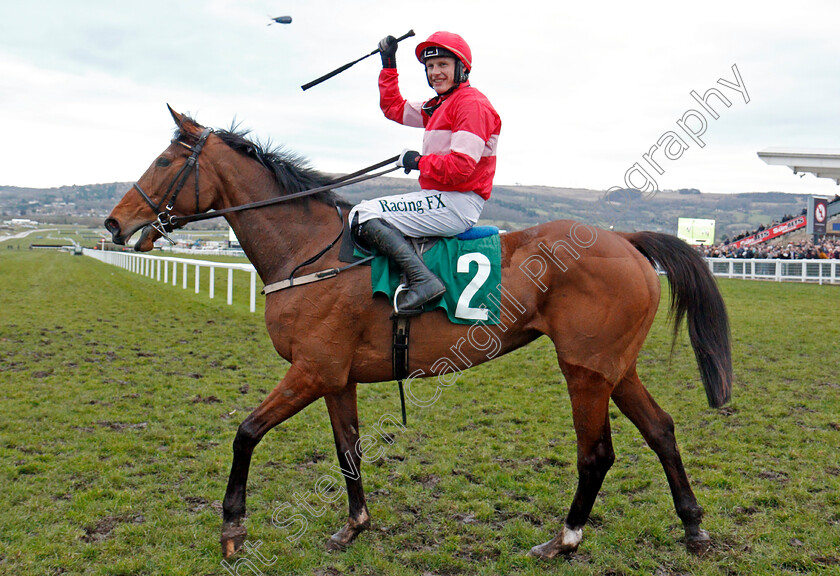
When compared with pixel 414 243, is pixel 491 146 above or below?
above

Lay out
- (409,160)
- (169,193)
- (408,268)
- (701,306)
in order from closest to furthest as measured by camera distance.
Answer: (408,268) → (409,160) → (169,193) → (701,306)

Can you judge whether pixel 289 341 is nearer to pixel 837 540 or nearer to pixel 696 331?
pixel 696 331

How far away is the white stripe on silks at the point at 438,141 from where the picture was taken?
350cm

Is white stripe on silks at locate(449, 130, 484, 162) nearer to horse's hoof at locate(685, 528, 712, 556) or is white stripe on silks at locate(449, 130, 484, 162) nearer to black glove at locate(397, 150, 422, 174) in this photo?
black glove at locate(397, 150, 422, 174)

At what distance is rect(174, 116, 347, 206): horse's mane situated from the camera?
3.86m

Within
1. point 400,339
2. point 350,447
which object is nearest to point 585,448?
point 400,339

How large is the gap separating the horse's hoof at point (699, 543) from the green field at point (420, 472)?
2.3 inches

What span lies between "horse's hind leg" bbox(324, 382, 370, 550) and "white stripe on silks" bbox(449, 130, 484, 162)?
5.38 ft

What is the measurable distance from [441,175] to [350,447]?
187 centimetres

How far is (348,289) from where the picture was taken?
11.5 feet

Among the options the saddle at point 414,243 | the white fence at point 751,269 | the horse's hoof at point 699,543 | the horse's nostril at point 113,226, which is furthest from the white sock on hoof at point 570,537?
the white fence at point 751,269

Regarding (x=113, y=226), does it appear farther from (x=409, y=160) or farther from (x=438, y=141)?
(x=438, y=141)

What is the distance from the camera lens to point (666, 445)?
371 cm

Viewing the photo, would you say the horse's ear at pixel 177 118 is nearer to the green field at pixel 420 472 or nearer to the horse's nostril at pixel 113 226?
the horse's nostril at pixel 113 226
